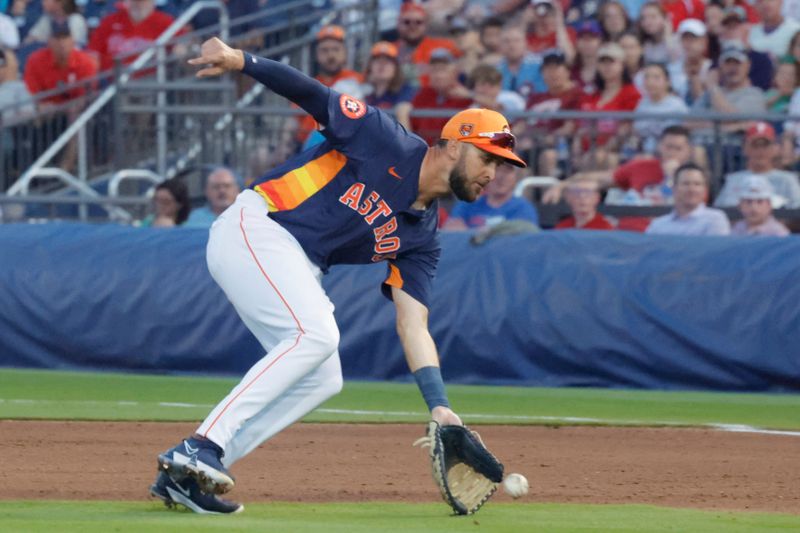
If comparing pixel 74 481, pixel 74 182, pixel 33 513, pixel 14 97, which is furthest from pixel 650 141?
pixel 33 513

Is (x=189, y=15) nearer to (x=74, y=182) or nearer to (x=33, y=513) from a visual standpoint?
(x=74, y=182)

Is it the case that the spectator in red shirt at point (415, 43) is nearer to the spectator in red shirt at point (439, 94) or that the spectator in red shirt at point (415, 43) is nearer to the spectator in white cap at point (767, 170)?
the spectator in red shirt at point (439, 94)

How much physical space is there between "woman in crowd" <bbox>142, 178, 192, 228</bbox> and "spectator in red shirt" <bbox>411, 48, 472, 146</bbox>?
8.12 feet

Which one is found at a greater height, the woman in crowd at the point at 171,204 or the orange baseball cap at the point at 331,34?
the orange baseball cap at the point at 331,34

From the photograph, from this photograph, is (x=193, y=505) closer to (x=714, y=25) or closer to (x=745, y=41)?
(x=745, y=41)

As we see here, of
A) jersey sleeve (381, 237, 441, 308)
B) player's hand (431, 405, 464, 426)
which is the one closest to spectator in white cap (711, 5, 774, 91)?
jersey sleeve (381, 237, 441, 308)

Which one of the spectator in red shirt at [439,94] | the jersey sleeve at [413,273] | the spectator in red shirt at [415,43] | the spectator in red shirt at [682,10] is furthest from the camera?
the spectator in red shirt at [415,43]

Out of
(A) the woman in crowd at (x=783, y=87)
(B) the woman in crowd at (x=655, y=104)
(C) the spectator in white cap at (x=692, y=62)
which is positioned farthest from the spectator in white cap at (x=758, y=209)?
(C) the spectator in white cap at (x=692, y=62)

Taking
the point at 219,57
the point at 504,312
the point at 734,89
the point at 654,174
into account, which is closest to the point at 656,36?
the point at 734,89

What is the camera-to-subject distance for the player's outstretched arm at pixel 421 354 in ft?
20.2

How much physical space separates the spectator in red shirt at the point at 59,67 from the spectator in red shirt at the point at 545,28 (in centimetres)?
498

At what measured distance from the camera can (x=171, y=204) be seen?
13672mm

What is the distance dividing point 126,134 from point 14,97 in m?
2.23

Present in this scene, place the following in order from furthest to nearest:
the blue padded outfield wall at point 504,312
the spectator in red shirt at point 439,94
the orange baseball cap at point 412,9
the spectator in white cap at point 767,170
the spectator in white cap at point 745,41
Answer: the orange baseball cap at point 412,9
the spectator in red shirt at point 439,94
the spectator in white cap at point 745,41
the spectator in white cap at point 767,170
the blue padded outfield wall at point 504,312
